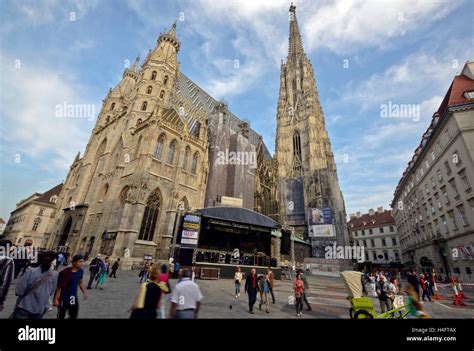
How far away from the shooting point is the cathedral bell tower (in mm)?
34531

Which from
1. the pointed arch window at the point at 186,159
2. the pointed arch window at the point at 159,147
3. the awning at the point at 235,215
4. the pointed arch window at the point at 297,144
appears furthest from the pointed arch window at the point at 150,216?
the pointed arch window at the point at 297,144

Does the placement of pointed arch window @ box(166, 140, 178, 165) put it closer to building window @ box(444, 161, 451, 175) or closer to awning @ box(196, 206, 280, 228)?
awning @ box(196, 206, 280, 228)

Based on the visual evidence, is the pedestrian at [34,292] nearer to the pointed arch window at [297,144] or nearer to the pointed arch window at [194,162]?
the pointed arch window at [194,162]

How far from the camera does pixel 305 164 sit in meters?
43.1

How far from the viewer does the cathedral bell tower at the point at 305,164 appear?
34531 millimetres

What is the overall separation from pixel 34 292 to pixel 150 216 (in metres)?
20.6

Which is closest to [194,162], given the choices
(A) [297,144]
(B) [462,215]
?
(A) [297,144]

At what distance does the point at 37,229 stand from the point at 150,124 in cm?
4218

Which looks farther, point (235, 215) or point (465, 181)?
point (235, 215)

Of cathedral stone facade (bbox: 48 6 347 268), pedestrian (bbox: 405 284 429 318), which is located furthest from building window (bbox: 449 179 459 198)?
pedestrian (bbox: 405 284 429 318)

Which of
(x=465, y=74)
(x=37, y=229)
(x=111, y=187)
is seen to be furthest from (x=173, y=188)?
(x=37, y=229)

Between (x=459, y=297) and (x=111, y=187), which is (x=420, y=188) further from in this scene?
(x=111, y=187)

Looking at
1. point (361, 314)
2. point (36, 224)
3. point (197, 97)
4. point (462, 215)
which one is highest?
point (197, 97)

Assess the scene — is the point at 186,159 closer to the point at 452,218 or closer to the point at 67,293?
the point at 67,293
